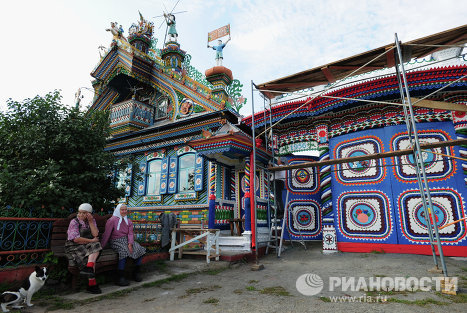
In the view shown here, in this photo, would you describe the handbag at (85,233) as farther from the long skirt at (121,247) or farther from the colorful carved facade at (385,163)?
the colorful carved facade at (385,163)

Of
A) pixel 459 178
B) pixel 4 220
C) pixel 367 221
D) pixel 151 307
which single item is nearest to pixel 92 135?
pixel 4 220

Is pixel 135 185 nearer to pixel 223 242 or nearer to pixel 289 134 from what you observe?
pixel 223 242

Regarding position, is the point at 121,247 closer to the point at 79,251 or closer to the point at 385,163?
the point at 79,251

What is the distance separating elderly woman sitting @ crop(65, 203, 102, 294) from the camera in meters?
4.07

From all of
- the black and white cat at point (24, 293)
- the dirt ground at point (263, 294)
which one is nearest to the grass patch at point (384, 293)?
the dirt ground at point (263, 294)

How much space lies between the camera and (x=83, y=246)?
4.17 metres

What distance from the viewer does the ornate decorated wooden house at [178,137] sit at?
864 cm

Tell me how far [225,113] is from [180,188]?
11.8 feet

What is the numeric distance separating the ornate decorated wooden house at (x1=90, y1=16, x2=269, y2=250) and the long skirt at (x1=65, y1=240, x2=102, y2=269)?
12.4 ft

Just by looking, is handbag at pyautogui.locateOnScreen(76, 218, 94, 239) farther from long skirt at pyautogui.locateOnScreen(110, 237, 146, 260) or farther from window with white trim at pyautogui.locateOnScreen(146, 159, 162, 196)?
window with white trim at pyautogui.locateOnScreen(146, 159, 162, 196)

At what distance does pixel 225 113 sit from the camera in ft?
33.9

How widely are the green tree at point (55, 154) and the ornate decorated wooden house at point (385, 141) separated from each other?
479cm

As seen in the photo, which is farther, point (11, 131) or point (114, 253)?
point (11, 131)

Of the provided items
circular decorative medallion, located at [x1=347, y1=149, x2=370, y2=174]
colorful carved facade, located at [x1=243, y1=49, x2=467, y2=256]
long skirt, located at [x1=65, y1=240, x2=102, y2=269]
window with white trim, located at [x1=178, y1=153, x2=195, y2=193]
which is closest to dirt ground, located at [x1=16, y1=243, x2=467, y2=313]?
long skirt, located at [x1=65, y1=240, x2=102, y2=269]
